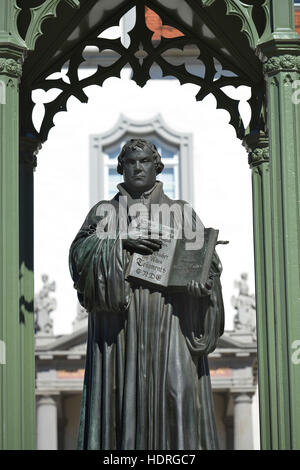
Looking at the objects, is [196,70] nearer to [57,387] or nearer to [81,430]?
[57,387]

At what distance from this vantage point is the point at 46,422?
44438mm

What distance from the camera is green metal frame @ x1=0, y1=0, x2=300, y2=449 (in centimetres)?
1468

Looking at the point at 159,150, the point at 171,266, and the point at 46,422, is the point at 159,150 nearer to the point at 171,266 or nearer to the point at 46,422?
the point at 46,422

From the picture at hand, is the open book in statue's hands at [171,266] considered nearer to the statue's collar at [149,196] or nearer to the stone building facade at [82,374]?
the statue's collar at [149,196]

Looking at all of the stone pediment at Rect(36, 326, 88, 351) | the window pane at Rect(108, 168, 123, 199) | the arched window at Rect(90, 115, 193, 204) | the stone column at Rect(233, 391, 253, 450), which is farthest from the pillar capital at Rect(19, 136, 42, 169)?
the arched window at Rect(90, 115, 193, 204)

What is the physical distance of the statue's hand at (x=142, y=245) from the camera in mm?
15469

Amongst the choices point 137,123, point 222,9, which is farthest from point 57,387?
point 222,9

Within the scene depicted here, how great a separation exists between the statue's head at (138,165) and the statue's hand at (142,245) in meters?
0.69

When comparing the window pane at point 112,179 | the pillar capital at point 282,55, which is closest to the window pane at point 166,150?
the window pane at point 112,179

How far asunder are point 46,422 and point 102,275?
29429 mm

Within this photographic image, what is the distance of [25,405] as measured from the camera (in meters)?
16.3

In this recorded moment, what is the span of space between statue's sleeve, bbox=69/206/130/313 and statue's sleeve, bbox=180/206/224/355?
22.2 inches

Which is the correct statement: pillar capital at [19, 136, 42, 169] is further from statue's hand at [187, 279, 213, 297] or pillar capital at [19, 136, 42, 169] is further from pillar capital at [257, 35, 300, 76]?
pillar capital at [257, 35, 300, 76]

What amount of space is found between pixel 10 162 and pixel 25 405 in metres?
2.47
